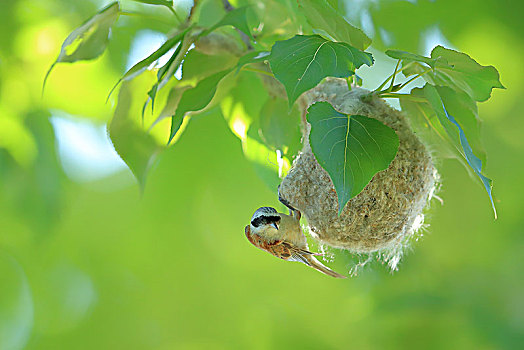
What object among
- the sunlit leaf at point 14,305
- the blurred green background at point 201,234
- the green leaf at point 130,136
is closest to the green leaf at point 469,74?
the green leaf at point 130,136

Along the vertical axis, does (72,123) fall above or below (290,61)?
below

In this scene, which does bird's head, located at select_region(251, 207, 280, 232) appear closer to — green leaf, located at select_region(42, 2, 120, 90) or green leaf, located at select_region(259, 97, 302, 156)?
green leaf, located at select_region(259, 97, 302, 156)

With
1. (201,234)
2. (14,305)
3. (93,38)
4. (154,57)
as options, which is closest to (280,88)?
(154,57)

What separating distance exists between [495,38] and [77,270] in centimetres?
210

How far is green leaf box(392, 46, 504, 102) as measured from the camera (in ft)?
1.87

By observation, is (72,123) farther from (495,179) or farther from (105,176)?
(495,179)

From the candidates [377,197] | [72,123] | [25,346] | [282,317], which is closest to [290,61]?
[377,197]

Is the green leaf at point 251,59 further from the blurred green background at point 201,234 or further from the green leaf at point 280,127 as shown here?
→ the blurred green background at point 201,234

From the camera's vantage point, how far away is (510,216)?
1929mm

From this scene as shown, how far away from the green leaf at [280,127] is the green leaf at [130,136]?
0.70ft

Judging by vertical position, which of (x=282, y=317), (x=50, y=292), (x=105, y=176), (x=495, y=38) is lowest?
(x=282, y=317)

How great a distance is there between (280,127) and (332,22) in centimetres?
31

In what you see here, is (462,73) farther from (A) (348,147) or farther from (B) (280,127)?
(B) (280,127)

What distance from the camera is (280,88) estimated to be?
0.81 meters
